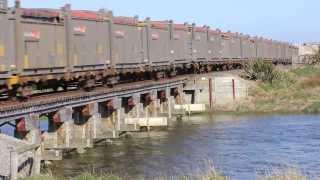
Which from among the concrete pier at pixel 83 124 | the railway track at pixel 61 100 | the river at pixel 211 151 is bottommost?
the river at pixel 211 151

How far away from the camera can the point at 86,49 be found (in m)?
32.8

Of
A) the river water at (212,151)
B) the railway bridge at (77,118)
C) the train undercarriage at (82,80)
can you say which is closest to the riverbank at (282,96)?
the train undercarriage at (82,80)

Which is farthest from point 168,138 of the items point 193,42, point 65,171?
point 193,42

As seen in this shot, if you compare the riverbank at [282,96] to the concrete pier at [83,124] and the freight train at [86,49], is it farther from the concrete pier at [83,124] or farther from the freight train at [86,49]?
the concrete pier at [83,124]

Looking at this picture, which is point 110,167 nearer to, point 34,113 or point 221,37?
point 34,113

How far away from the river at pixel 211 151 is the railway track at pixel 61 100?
2.37m

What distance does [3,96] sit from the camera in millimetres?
26781

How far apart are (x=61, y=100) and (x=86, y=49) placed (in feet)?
14.6

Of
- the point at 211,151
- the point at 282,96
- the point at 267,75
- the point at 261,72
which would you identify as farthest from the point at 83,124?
the point at 267,75

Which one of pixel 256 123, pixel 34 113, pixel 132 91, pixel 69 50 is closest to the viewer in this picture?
pixel 34 113

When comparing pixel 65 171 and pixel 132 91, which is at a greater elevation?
pixel 132 91

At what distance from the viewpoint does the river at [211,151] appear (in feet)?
86.9

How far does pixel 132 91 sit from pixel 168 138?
3.66m

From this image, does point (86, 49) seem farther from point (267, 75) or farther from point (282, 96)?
point (267, 75)
